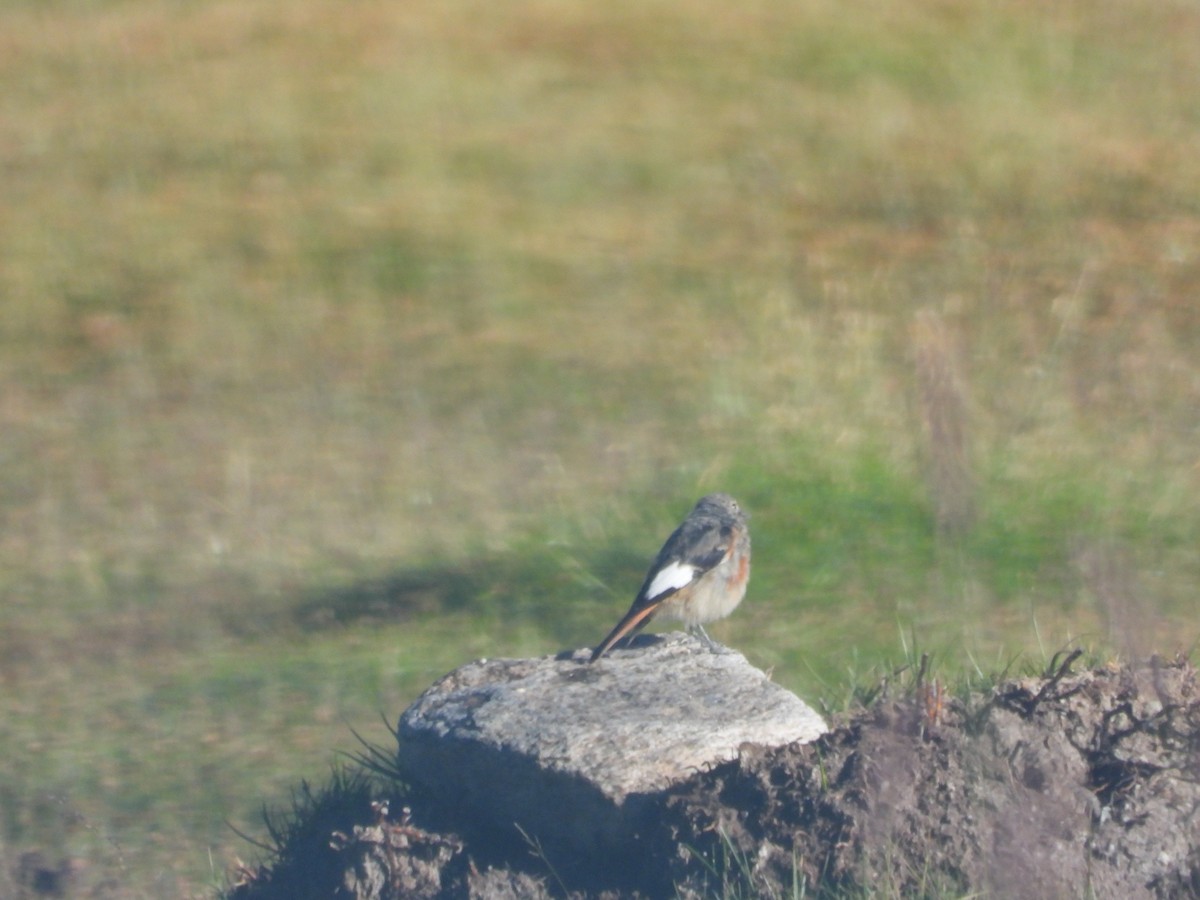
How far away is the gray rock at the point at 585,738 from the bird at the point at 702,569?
0.98m

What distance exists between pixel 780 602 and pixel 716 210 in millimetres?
5486

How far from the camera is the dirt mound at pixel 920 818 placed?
3.80m

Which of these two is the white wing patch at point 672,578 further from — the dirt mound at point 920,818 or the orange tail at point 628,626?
the dirt mound at point 920,818

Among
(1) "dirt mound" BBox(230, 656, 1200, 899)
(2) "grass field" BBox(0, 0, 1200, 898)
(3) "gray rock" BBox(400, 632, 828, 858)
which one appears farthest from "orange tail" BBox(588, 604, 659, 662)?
(1) "dirt mound" BBox(230, 656, 1200, 899)

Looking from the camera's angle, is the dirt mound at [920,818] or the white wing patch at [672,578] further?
the white wing patch at [672,578]

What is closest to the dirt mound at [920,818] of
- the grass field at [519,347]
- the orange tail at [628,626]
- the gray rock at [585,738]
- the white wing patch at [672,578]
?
the gray rock at [585,738]

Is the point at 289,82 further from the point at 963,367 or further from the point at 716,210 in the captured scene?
the point at 963,367

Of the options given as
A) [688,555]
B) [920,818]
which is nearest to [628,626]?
[688,555]

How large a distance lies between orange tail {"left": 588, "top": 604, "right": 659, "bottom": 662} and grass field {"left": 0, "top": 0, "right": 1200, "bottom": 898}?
2.14 ft

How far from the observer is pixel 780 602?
7973 mm

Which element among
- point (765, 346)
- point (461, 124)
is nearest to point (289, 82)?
point (461, 124)

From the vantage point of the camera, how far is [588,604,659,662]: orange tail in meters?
5.11

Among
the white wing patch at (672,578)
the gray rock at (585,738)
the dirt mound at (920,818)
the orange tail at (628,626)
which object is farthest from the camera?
the white wing patch at (672,578)

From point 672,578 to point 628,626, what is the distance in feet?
1.90
